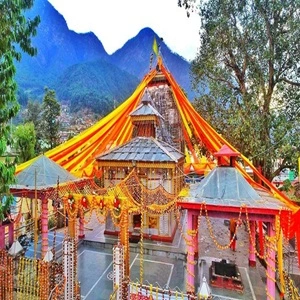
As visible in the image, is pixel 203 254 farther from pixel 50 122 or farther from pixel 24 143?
pixel 50 122

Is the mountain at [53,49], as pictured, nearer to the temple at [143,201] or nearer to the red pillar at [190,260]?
the temple at [143,201]

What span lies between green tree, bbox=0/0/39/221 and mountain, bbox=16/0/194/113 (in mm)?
40504

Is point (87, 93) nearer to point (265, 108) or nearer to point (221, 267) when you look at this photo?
point (265, 108)

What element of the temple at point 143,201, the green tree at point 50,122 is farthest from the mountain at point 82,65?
the temple at point 143,201

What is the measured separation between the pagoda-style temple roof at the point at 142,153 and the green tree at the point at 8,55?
7352 mm

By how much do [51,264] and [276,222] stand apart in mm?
7204

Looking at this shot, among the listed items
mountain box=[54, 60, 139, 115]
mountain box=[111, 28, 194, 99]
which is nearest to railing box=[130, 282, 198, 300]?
mountain box=[54, 60, 139, 115]

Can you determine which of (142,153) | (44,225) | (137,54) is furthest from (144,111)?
(137,54)

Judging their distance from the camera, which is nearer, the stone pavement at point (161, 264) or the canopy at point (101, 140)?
the stone pavement at point (161, 264)

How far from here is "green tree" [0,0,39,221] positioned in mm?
5227

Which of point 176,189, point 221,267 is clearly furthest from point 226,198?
point 176,189

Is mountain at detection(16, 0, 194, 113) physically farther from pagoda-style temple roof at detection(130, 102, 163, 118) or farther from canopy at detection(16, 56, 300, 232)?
canopy at detection(16, 56, 300, 232)

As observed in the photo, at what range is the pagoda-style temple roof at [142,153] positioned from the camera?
12.6 m

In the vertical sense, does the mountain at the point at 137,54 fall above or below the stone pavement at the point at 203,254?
above
